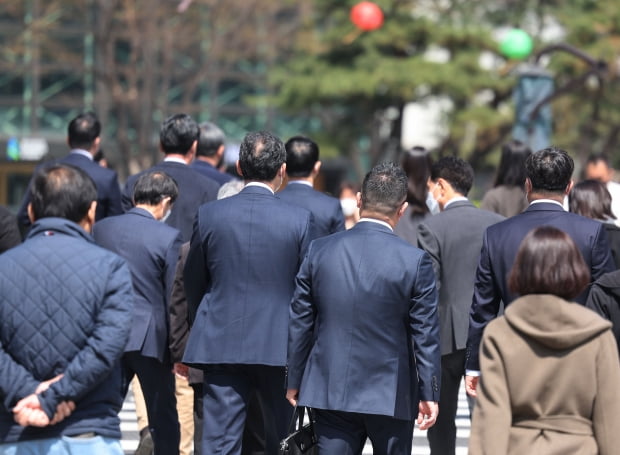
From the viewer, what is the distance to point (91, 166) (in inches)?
346

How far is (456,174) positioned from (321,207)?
837mm

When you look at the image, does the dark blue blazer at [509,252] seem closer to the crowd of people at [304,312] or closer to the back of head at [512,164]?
the crowd of people at [304,312]

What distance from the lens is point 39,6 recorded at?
30859 millimetres

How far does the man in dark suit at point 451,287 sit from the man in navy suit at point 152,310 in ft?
4.80

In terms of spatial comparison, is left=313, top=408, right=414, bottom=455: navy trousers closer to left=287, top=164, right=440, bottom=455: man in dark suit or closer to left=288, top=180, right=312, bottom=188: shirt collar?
left=287, top=164, right=440, bottom=455: man in dark suit

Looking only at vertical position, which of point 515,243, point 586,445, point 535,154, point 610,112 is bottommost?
point 586,445

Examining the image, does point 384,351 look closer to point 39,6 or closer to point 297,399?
point 297,399

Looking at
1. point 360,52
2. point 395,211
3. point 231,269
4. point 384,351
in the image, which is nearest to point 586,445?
point 384,351

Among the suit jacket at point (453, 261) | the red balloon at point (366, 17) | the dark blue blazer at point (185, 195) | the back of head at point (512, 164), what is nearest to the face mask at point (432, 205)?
the back of head at point (512, 164)

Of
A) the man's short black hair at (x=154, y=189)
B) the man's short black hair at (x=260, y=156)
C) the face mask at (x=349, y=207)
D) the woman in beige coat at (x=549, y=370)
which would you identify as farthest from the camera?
the face mask at (x=349, y=207)

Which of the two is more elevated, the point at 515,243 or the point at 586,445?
the point at 515,243

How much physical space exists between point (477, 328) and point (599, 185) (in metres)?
1.83

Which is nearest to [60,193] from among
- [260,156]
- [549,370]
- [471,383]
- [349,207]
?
[260,156]

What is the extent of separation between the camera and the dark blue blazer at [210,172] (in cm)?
883
